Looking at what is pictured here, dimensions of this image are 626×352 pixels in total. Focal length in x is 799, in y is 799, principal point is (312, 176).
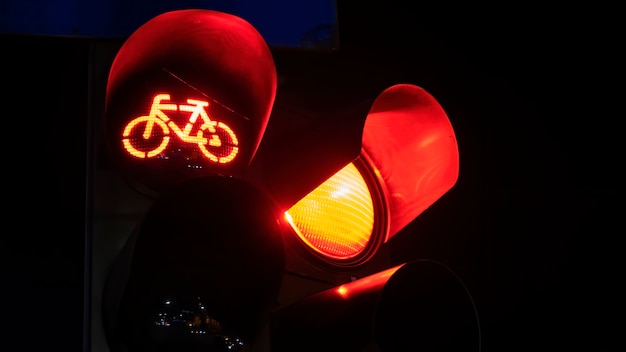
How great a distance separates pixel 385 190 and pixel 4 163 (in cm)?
136

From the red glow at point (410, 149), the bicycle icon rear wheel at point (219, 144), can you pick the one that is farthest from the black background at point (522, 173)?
the bicycle icon rear wheel at point (219, 144)

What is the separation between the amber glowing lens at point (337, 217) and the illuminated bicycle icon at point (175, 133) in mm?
395

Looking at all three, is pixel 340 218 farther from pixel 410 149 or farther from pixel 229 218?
pixel 229 218

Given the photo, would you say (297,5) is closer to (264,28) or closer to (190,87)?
(264,28)

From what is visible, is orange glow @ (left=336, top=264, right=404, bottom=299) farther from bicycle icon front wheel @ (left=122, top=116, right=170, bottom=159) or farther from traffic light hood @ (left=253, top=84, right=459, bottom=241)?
bicycle icon front wheel @ (left=122, top=116, right=170, bottom=159)

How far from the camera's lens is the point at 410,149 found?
6.64ft

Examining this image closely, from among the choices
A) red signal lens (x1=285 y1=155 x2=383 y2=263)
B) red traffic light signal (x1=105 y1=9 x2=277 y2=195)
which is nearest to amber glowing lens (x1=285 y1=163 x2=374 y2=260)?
red signal lens (x1=285 y1=155 x2=383 y2=263)

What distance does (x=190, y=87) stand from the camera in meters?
1.53

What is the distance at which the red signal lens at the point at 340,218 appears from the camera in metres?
1.90

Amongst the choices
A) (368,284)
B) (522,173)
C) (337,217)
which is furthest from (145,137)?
(522,173)

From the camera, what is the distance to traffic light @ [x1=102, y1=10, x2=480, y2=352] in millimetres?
1379

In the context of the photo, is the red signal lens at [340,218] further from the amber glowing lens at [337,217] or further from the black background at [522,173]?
the black background at [522,173]

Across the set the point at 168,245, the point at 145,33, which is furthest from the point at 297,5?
the point at 168,245

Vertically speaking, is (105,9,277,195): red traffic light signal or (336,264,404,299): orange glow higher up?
(105,9,277,195): red traffic light signal
